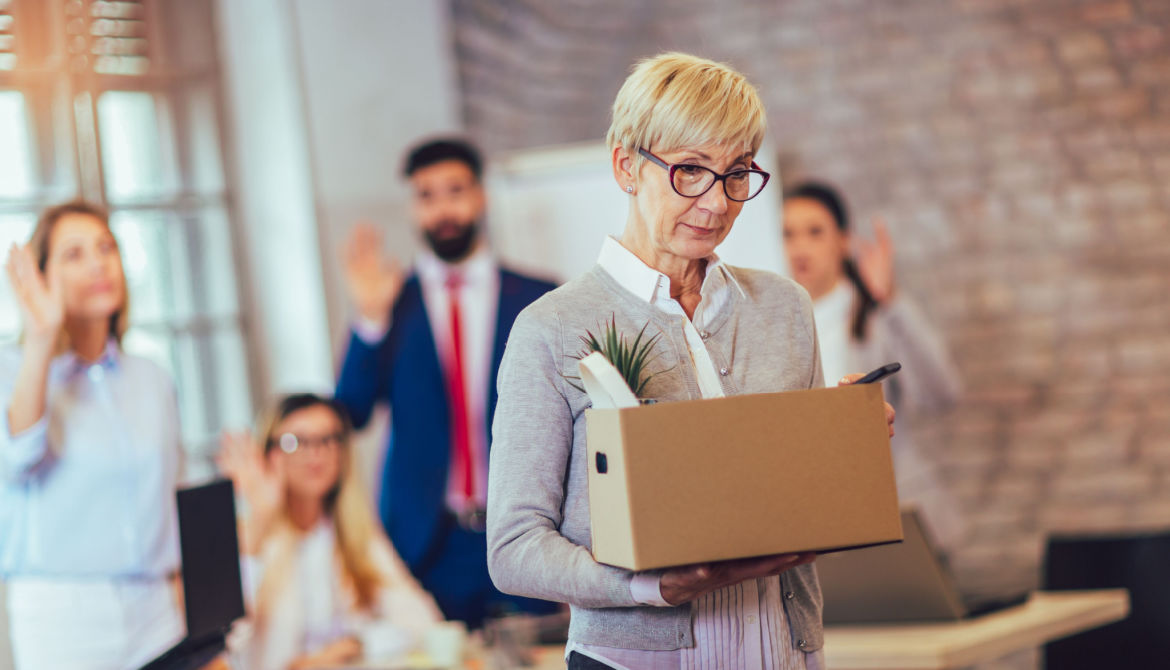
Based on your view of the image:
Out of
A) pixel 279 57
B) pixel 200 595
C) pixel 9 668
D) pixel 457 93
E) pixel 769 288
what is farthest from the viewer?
pixel 457 93

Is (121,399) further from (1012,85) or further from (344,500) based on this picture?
(1012,85)

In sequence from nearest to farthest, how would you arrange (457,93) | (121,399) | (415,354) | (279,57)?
(121,399), (415,354), (279,57), (457,93)

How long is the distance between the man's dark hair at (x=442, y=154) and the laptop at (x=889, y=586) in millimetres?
1844

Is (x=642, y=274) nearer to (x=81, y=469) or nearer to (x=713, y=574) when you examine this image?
(x=713, y=574)

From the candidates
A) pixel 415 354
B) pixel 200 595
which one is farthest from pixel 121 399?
pixel 415 354

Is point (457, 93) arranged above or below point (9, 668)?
above

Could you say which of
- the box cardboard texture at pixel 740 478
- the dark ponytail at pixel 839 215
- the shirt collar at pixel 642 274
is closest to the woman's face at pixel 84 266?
A: the shirt collar at pixel 642 274

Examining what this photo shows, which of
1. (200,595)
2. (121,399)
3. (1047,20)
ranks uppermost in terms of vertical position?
(1047,20)

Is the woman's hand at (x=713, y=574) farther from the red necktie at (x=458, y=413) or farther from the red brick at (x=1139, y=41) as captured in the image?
the red brick at (x=1139, y=41)

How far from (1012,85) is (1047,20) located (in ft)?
0.83

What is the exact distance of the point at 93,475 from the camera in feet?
7.79

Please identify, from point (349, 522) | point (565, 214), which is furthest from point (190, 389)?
point (565, 214)

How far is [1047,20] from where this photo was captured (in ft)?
13.4

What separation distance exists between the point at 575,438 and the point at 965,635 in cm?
119
